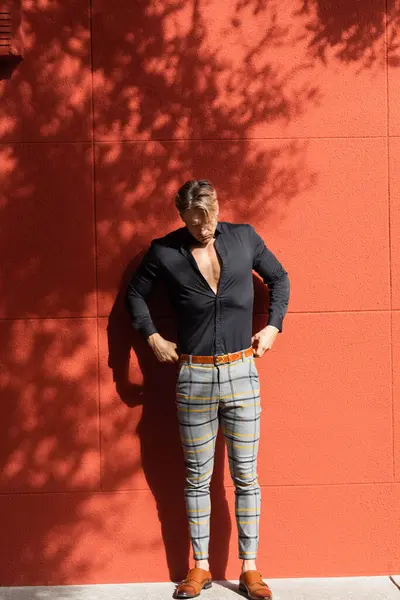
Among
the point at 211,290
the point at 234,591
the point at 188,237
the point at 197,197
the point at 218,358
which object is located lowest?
the point at 234,591

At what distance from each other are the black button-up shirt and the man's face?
11cm

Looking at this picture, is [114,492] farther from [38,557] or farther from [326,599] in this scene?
[326,599]

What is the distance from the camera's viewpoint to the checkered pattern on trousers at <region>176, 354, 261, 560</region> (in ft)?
14.4

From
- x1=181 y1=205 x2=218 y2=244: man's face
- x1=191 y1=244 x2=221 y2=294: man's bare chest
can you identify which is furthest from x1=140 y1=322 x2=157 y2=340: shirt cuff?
x1=181 y1=205 x2=218 y2=244: man's face

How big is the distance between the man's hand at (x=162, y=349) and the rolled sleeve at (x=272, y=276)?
54 centimetres

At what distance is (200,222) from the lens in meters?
4.28

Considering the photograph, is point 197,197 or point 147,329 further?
point 147,329

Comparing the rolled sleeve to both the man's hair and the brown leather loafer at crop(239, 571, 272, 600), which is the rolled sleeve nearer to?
the man's hair

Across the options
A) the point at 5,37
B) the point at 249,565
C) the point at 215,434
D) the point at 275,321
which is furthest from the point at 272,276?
the point at 5,37

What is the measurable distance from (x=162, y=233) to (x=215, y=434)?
116 cm

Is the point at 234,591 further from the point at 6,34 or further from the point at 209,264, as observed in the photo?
the point at 6,34

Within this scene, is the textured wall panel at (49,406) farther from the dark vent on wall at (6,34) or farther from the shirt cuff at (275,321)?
the dark vent on wall at (6,34)

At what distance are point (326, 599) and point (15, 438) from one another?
1.94 m

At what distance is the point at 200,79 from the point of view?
4.70m
